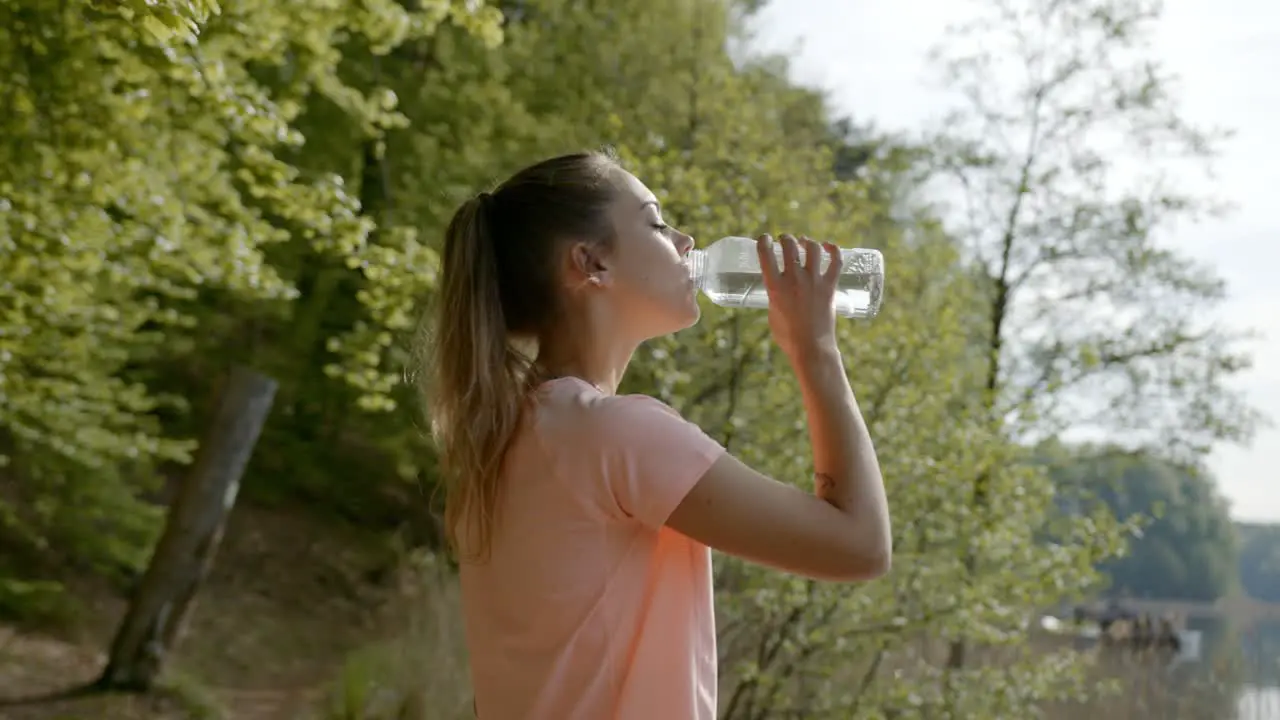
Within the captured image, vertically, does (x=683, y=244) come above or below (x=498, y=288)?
above

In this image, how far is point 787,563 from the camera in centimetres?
141

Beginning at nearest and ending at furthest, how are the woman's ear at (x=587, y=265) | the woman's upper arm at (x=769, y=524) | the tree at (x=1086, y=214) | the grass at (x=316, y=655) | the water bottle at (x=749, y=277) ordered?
the woman's upper arm at (x=769, y=524) < the woman's ear at (x=587, y=265) < the water bottle at (x=749, y=277) < the grass at (x=316, y=655) < the tree at (x=1086, y=214)

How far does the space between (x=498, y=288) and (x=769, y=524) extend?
0.48 m

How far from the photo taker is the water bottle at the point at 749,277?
2.10 metres

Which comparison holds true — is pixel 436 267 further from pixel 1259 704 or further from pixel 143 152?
pixel 1259 704

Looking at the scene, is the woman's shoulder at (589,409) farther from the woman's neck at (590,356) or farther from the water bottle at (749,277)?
the water bottle at (749,277)

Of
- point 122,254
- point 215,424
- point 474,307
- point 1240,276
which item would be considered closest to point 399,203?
point 215,424

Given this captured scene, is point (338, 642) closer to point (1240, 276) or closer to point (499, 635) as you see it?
point (1240, 276)

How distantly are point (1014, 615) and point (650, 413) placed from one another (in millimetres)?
6148

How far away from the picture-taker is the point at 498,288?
1688mm

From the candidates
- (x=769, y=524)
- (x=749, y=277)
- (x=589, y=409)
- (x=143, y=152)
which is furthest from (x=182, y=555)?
(x=769, y=524)

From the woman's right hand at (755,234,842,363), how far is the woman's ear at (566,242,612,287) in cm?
19

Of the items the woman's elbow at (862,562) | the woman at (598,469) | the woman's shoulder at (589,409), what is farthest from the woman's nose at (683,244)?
the woman's elbow at (862,562)

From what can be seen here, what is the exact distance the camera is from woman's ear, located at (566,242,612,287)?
5.45 ft
